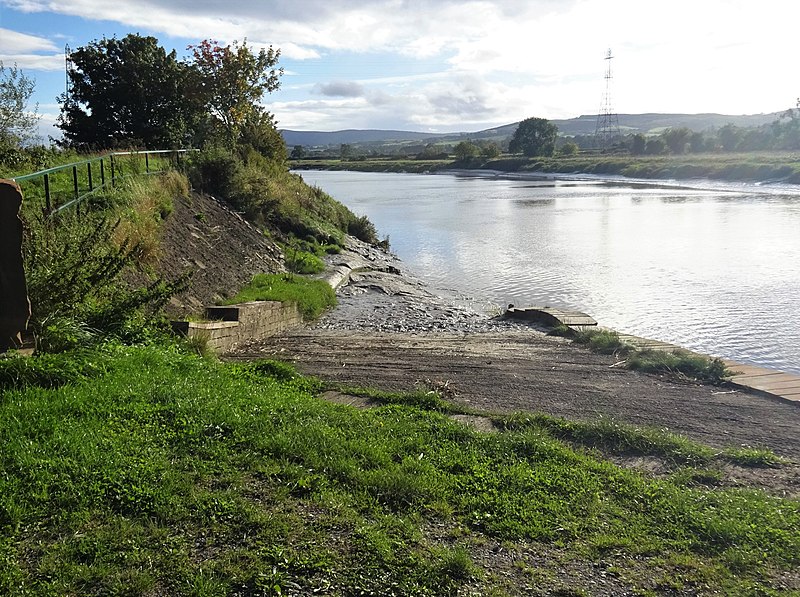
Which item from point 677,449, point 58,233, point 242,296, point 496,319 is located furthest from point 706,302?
point 58,233

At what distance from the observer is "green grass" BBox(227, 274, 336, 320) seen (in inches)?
518

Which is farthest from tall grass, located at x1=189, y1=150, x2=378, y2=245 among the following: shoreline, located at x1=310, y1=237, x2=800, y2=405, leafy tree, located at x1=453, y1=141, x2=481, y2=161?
leafy tree, located at x1=453, y1=141, x2=481, y2=161

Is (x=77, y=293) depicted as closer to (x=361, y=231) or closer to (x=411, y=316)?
(x=411, y=316)

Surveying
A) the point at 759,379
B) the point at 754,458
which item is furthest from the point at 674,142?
the point at 754,458

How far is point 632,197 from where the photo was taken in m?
52.9

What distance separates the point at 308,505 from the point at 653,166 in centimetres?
8452

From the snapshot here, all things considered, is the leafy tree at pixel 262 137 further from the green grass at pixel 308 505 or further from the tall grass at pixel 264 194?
the green grass at pixel 308 505

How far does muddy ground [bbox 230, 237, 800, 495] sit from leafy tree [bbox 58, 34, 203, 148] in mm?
16851

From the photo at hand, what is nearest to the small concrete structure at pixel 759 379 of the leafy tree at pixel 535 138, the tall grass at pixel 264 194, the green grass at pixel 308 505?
the green grass at pixel 308 505

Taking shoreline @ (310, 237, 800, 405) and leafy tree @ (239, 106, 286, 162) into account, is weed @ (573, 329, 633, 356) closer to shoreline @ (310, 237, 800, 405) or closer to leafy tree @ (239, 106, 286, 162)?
shoreline @ (310, 237, 800, 405)

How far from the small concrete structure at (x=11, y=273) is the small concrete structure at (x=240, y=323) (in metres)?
2.54

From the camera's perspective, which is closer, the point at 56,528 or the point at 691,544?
the point at 56,528

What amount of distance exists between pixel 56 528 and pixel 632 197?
53.9 meters

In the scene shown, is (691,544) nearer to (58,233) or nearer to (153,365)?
(153,365)
